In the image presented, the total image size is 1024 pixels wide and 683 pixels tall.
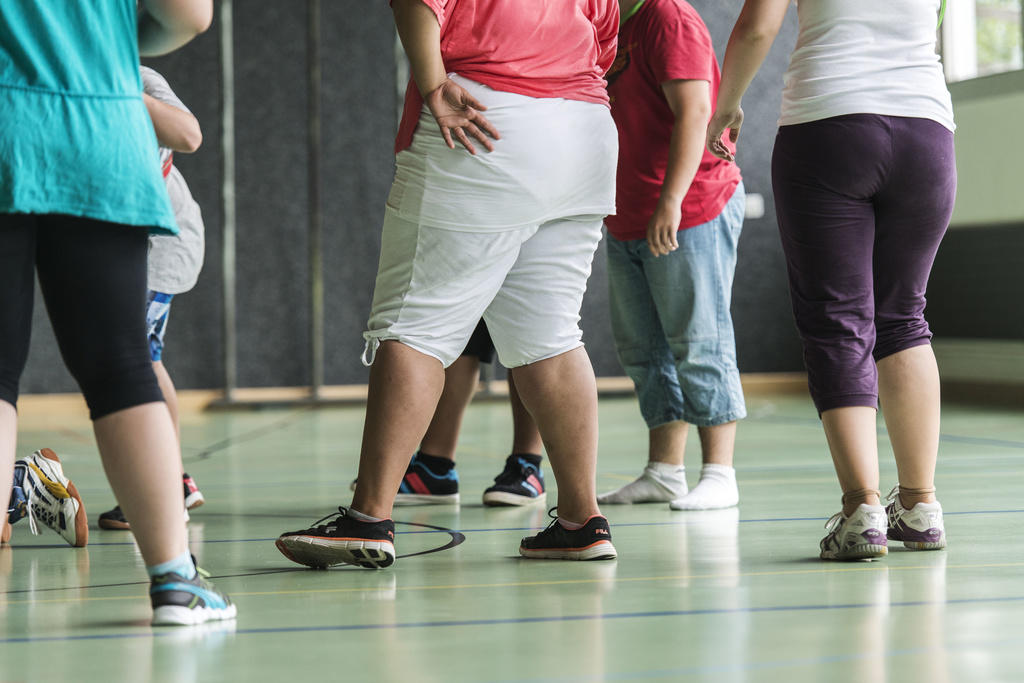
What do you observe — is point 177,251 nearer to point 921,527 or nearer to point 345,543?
point 345,543

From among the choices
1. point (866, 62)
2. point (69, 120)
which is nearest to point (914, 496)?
point (866, 62)

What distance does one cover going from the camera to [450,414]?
2703mm

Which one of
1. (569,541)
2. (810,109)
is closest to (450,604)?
(569,541)

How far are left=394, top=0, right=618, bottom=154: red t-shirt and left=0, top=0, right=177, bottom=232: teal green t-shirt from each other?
0.49 metres

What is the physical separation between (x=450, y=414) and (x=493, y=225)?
991 mm

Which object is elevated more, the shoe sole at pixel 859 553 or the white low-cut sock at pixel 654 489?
the shoe sole at pixel 859 553

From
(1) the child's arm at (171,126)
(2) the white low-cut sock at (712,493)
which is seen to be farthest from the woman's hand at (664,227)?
(1) the child's arm at (171,126)

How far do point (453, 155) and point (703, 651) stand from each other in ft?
2.65

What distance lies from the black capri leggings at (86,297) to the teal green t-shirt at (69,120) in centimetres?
4

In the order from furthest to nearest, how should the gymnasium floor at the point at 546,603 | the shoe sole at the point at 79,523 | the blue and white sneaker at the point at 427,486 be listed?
the blue and white sneaker at the point at 427,486 < the shoe sole at the point at 79,523 < the gymnasium floor at the point at 546,603

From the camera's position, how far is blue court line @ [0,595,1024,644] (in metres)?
1.39

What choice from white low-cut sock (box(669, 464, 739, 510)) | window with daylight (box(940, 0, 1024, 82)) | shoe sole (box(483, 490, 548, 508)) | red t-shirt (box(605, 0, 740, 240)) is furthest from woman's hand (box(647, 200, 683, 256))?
window with daylight (box(940, 0, 1024, 82))

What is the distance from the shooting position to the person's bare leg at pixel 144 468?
137cm

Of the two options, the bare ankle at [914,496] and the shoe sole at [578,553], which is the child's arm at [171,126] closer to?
the shoe sole at [578,553]
